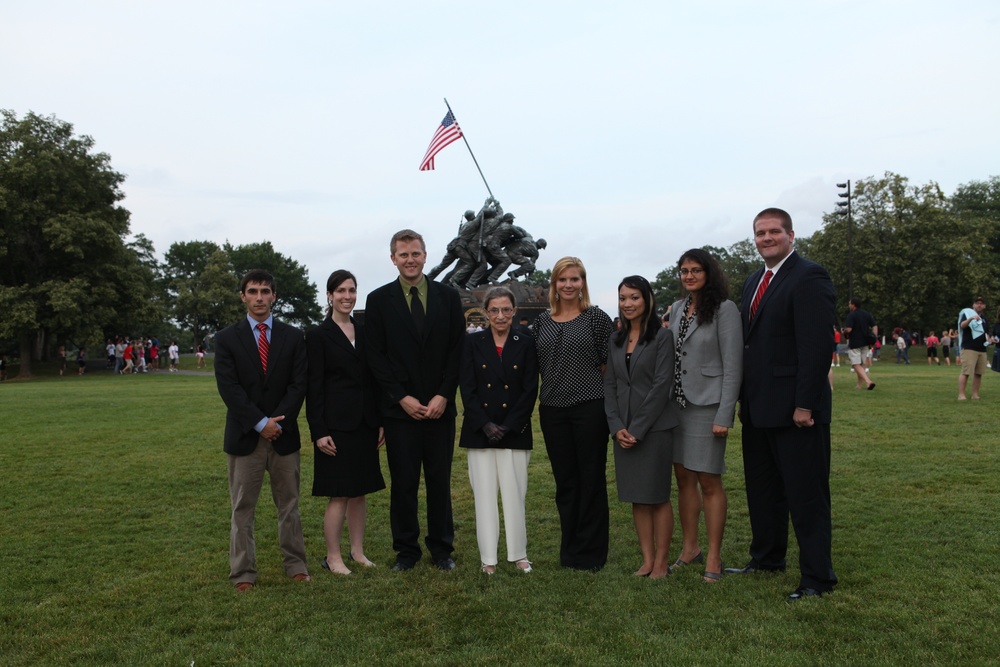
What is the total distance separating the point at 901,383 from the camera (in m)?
19.0

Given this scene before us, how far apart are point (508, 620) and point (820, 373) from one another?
219 cm

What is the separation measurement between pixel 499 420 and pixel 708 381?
1350 mm

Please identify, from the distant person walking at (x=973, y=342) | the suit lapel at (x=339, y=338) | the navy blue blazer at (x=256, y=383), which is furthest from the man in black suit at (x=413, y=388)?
the distant person walking at (x=973, y=342)

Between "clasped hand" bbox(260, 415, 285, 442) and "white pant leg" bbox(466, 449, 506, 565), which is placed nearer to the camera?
"clasped hand" bbox(260, 415, 285, 442)

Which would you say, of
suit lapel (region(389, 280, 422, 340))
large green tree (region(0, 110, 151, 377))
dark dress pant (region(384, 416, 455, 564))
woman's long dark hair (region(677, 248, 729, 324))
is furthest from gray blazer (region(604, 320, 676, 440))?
large green tree (region(0, 110, 151, 377))

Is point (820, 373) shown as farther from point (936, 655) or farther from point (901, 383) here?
point (901, 383)

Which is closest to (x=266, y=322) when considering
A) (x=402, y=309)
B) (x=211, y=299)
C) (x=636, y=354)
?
(x=402, y=309)

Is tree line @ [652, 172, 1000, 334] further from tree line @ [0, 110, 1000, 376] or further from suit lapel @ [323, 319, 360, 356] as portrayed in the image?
suit lapel @ [323, 319, 360, 356]

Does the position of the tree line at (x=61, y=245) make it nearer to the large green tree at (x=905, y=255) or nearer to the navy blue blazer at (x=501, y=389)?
the navy blue blazer at (x=501, y=389)

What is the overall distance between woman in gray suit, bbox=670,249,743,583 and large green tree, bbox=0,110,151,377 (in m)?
34.0

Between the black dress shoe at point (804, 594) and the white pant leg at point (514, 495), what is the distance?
166cm

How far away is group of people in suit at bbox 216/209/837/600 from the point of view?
191 inches

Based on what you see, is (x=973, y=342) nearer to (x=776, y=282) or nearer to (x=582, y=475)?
(x=776, y=282)

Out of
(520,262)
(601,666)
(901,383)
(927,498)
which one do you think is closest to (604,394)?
(601,666)
